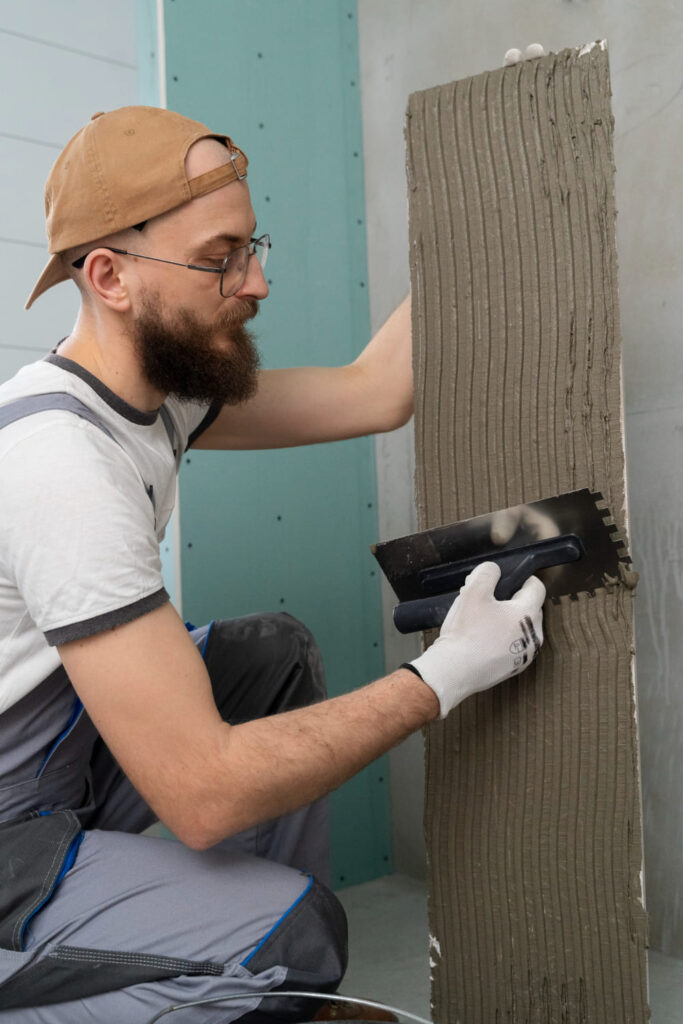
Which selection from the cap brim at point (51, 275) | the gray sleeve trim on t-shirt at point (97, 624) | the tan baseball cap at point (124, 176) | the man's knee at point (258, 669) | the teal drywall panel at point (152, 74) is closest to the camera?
the gray sleeve trim on t-shirt at point (97, 624)

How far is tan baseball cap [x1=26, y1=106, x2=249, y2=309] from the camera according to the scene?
1.41 metres

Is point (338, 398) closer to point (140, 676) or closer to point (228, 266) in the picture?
point (228, 266)

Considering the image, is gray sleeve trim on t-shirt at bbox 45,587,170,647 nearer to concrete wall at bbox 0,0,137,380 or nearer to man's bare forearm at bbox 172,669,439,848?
man's bare forearm at bbox 172,669,439,848

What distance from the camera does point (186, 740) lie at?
1192 mm

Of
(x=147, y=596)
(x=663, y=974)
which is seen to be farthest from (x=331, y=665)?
(x=147, y=596)

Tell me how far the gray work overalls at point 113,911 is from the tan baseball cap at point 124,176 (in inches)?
11.3

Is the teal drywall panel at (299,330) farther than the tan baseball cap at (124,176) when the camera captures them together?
Yes

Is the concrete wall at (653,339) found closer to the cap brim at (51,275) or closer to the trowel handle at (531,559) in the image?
the trowel handle at (531,559)

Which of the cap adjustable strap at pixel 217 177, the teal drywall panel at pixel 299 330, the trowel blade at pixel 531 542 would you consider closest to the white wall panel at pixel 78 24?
the teal drywall panel at pixel 299 330

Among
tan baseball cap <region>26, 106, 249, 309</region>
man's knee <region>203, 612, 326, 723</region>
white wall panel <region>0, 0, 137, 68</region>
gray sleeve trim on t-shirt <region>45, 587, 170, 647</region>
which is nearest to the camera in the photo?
gray sleeve trim on t-shirt <region>45, 587, 170, 647</region>

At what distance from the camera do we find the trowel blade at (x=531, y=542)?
4.39 ft

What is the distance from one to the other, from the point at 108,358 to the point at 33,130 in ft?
5.21

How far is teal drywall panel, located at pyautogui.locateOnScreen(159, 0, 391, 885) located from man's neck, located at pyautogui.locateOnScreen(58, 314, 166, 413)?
68 cm

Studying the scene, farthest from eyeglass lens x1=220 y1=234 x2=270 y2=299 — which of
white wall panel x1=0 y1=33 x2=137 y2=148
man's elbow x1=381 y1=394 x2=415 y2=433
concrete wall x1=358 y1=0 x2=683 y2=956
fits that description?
white wall panel x1=0 y1=33 x2=137 y2=148
